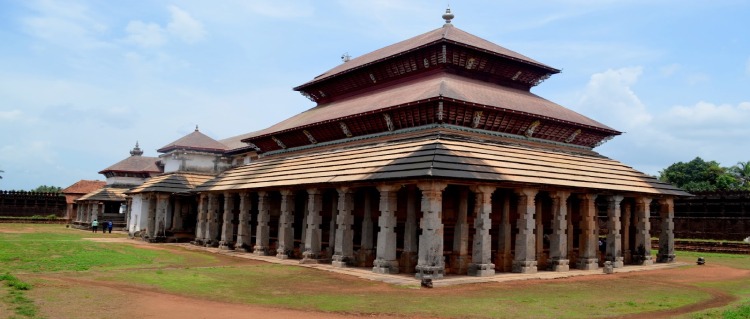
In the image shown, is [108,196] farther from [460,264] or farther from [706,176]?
[706,176]

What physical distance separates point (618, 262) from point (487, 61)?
32.8 ft

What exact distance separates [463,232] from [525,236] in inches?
88.4

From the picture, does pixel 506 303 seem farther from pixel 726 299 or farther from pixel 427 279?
pixel 726 299

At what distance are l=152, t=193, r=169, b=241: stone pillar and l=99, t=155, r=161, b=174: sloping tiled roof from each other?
65.5 ft

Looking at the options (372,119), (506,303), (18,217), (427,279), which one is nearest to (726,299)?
(506,303)

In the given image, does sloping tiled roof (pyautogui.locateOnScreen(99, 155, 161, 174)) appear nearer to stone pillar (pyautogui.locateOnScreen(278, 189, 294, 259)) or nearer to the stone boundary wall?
the stone boundary wall

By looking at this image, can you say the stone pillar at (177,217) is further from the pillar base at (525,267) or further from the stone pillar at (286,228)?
the pillar base at (525,267)

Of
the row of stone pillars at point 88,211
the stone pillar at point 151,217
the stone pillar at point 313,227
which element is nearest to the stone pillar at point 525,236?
the stone pillar at point 313,227

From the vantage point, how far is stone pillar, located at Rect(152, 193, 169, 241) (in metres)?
35.1

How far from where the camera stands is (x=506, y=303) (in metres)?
13.0

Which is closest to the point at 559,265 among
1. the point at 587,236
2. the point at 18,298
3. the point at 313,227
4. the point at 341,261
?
the point at 587,236

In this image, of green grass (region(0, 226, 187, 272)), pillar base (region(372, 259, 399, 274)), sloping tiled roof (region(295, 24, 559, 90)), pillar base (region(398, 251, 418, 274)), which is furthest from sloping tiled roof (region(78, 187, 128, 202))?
pillar base (region(372, 259, 399, 274))

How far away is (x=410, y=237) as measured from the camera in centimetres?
1923

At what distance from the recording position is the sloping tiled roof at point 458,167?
57.7 feet
